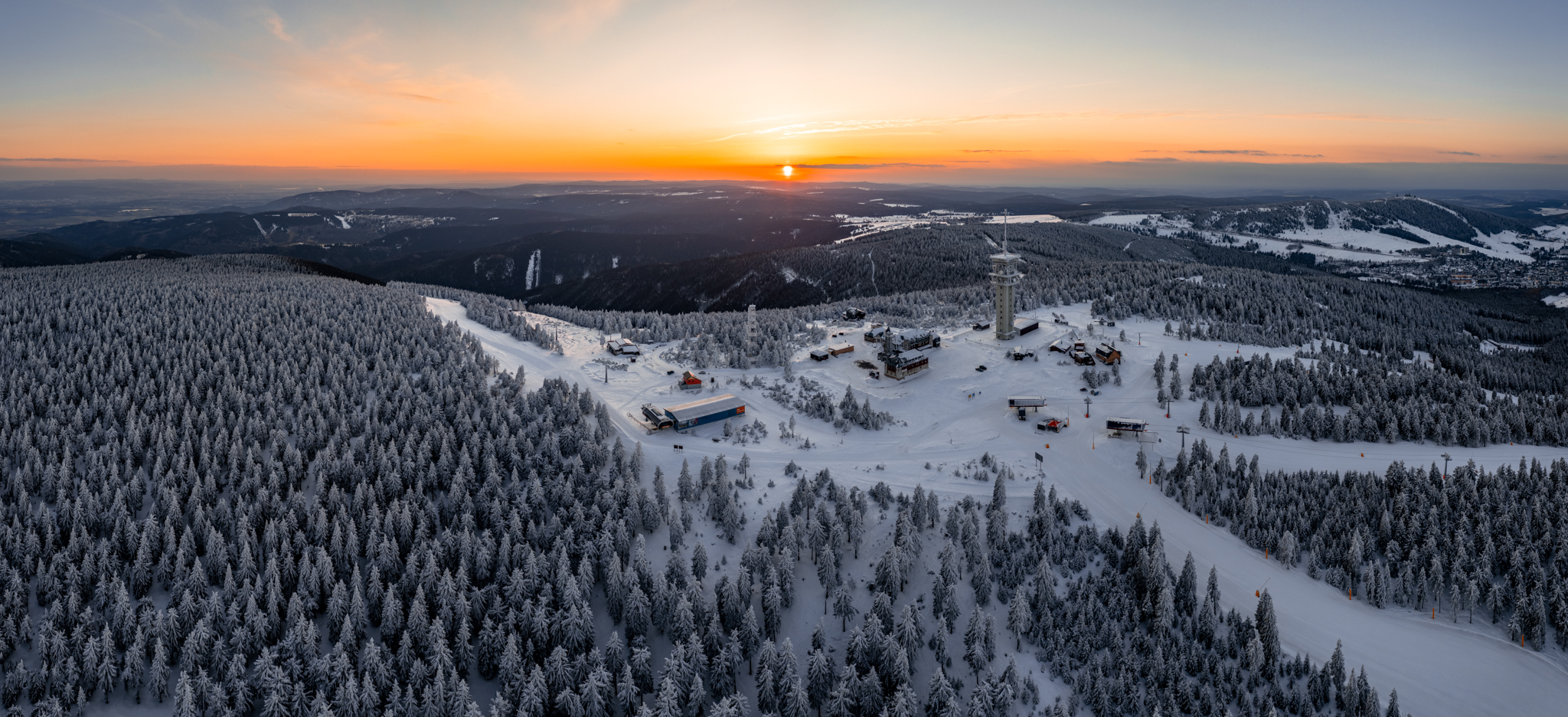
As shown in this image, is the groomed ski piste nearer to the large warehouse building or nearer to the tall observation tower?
the large warehouse building

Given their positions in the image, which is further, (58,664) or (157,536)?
(157,536)

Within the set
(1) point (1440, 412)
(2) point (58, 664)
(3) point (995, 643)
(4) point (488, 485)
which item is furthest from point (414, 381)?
(1) point (1440, 412)

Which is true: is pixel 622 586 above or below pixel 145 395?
below

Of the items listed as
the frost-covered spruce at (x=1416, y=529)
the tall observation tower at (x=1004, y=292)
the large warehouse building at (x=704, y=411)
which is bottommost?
the frost-covered spruce at (x=1416, y=529)

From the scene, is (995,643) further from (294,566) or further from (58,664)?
(58,664)

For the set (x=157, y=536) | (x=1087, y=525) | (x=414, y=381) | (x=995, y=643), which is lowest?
(x=995, y=643)

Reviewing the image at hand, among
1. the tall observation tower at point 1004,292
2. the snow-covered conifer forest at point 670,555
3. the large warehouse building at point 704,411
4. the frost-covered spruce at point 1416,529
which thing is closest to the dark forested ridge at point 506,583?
the snow-covered conifer forest at point 670,555

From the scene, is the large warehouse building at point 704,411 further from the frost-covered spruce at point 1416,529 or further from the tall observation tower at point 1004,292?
the tall observation tower at point 1004,292
